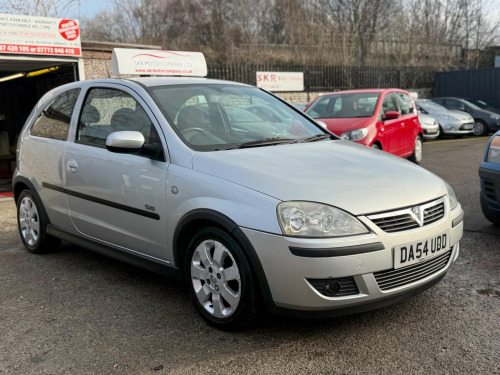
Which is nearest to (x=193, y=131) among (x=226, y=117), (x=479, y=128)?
(x=226, y=117)

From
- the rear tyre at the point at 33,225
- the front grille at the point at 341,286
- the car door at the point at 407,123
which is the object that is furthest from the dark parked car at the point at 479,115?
the front grille at the point at 341,286

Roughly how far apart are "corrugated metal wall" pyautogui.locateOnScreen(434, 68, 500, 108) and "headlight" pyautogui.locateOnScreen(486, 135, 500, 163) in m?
19.9

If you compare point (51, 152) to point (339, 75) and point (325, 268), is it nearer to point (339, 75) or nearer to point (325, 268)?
point (325, 268)

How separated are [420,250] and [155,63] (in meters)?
7.35

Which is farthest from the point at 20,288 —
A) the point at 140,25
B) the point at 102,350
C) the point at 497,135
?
the point at 140,25

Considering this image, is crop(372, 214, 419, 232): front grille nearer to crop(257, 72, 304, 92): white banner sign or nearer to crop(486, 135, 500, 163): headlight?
crop(486, 135, 500, 163): headlight

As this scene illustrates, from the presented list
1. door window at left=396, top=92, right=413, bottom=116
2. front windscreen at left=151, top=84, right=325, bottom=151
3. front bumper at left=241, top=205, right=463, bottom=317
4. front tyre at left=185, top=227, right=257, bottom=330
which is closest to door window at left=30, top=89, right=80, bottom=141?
front windscreen at left=151, top=84, right=325, bottom=151

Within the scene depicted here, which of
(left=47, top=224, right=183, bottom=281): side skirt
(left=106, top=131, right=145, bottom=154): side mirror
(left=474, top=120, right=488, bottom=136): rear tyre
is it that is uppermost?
(left=106, top=131, right=145, bottom=154): side mirror

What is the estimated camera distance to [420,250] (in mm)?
3076

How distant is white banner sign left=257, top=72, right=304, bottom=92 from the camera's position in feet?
61.4

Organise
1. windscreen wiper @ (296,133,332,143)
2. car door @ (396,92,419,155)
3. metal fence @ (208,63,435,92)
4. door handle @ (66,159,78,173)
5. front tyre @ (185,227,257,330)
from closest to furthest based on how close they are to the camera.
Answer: front tyre @ (185,227,257,330)
windscreen wiper @ (296,133,332,143)
door handle @ (66,159,78,173)
car door @ (396,92,419,155)
metal fence @ (208,63,435,92)

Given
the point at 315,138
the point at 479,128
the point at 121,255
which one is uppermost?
the point at 315,138

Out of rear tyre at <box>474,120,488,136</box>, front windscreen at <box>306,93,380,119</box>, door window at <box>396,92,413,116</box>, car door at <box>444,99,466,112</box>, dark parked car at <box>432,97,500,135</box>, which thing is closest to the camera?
front windscreen at <box>306,93,380,119</box>

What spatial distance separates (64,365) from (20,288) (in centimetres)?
153
